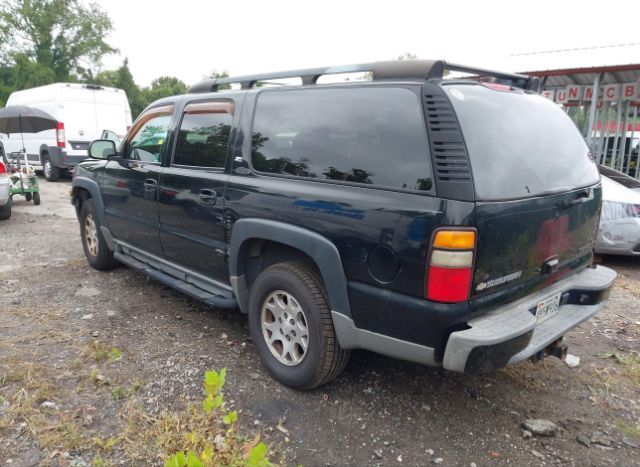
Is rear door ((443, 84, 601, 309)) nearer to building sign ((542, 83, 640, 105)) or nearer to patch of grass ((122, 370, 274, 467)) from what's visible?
patch of grass ((122, 370, 274, 467))

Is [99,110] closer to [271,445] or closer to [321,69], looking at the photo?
[321,69]

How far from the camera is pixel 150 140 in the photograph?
168 inches

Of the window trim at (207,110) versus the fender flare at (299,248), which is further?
the window trim at (207,110)

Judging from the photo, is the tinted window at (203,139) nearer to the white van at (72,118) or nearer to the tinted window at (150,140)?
the tinted window at (150,140)

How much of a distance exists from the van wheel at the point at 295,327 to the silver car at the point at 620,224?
175 inches

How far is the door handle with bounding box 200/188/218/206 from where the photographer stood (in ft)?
11.0

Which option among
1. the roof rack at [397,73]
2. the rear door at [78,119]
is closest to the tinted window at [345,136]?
the roof rack at [397,73]

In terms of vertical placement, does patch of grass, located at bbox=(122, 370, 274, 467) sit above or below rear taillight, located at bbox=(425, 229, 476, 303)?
below

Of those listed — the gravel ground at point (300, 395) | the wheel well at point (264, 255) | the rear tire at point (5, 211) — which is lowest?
the gravel ground at point (300, 395)

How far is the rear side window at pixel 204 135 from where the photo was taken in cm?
345

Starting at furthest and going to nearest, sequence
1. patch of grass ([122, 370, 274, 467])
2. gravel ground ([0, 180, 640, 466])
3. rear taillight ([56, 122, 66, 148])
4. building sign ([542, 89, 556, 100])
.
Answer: building sign ([542, 89, 556, 100]) < rear taillight ([56, 122, 66, 148]) < gravel ground ([0, 180, 640, 466]) < patch of grass ([122, 370, 274, 467])

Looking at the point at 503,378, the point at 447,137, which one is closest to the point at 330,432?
the point at 503,378

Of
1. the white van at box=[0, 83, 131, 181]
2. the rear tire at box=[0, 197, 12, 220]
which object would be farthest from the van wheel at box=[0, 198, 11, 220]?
the white van at box=[0, 83, 131, 181]

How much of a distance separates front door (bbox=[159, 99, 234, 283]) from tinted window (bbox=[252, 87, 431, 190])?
0.39m
